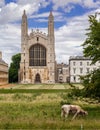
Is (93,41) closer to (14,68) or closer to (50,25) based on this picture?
(50,25)

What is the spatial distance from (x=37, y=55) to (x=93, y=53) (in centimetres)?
11693

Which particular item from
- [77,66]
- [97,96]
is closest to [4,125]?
[97,96]

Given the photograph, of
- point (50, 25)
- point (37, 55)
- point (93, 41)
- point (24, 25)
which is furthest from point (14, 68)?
point (93, 41)

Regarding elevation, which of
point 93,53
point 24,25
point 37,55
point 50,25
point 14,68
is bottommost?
point 93,53

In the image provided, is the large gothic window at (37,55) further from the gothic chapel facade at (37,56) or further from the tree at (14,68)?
the tree at (14,68)

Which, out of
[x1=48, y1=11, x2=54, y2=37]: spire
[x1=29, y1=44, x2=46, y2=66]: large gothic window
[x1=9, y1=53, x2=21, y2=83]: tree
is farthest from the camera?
[x1=9, y1=53, x2=21, y2=83]: tree

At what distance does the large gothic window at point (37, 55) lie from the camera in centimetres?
14888

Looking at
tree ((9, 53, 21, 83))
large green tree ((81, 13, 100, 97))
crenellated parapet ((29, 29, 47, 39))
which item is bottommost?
large green tree ((81, 13, 100, 97))

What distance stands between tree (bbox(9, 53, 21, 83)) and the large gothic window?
2337cm

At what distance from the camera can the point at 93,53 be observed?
1278 inches

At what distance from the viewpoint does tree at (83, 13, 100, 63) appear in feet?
107

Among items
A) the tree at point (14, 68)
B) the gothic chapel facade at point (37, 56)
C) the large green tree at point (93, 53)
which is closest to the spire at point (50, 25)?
the gothic chapel facade at point (37, 56)

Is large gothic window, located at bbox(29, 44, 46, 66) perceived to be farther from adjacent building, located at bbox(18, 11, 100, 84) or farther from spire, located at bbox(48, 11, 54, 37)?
spire, located at bbox(48, 11, 54, 37)

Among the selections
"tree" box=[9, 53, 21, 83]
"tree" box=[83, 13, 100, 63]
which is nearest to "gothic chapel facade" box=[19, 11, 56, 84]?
"tree" box=[9, 53, 21, 83]
